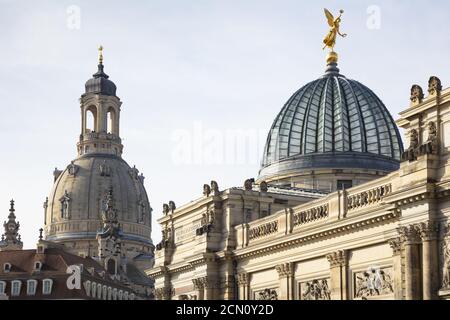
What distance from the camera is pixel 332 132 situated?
76.1m

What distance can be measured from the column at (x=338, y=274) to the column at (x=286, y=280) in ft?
15.5

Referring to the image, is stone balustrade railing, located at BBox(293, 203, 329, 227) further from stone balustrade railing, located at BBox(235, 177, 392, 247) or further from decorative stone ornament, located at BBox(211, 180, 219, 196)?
decorative stone ornament, located at BBox(211, 180, 219, 196)

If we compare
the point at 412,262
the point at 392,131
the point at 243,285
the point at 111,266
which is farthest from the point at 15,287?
the point at 412,262

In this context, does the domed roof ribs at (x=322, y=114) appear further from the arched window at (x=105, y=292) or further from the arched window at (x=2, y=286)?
the arched window at (x=105, y=292)

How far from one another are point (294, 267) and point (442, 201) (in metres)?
15.6

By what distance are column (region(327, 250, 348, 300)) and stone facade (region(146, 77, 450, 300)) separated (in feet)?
0.17

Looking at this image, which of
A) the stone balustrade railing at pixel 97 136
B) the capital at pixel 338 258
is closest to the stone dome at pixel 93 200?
the stone balustrade railing at pixel 97 136

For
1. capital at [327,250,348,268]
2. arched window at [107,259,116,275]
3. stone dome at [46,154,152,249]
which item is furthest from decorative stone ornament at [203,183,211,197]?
stone dome at [46,154,152,249]

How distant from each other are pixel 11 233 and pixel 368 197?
402 feet

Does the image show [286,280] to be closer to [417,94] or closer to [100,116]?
[417,94]

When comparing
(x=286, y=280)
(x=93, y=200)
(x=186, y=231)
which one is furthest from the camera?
(x=93, y=200)

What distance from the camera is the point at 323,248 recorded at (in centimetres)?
5325
